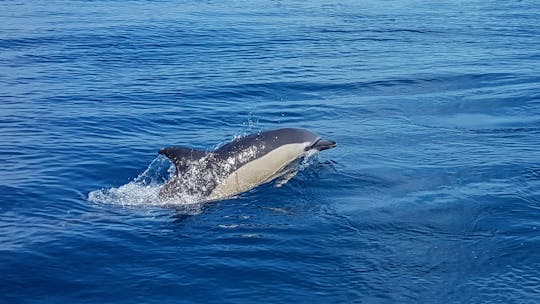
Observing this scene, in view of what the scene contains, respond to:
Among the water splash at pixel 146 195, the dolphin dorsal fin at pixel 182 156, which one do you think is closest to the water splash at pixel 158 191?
the water splash at pixel 146 195

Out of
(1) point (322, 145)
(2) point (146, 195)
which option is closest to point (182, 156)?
(2) point (146, 195)

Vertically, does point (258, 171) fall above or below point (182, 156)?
below

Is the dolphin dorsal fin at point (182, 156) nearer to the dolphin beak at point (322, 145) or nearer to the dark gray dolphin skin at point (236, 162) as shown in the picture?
the dark gray dolphin skin at point (236, 162)

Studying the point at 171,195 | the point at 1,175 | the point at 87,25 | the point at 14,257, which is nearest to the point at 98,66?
the point at 87,25

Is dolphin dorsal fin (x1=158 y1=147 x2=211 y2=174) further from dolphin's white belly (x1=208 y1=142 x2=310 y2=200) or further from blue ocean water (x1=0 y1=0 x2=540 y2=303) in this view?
blue ocean water (x1=0 y1=0 x2=540 y2=303)

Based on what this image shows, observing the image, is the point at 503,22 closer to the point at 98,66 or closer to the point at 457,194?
the point at 98,66

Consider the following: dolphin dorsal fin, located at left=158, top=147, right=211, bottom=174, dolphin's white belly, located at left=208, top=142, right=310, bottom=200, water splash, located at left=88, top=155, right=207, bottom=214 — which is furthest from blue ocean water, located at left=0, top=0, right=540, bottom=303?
dolphin dorsal fin, located at left=158, top=147, right=211, bottom=174

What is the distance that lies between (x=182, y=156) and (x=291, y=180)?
219 centimetres

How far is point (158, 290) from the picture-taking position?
404 inches

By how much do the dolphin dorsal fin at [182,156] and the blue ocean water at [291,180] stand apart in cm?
89

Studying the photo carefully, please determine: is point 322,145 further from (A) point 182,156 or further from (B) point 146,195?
(B) point 146,195

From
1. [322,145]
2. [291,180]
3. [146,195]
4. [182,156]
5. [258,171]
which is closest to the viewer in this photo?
[182,156]

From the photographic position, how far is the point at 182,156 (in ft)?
45.1

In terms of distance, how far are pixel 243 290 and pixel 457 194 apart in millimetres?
5130
